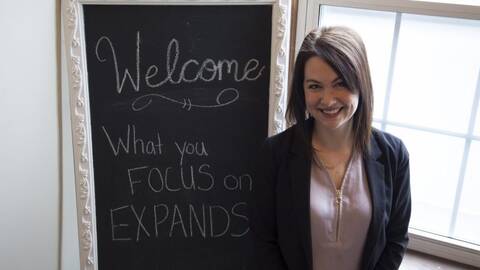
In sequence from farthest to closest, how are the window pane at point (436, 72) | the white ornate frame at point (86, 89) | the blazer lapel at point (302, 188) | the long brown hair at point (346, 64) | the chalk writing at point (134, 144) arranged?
1. the window pane at point (436, 72)
2. the chalk writing at point (134, 144)
3. the white ornate frame at point (86, 89)
4. the blazer lapel at point (302, 188)
5. the long brown hair at point (346, 64)

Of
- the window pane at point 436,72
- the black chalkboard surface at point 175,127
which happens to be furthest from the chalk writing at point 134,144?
the window pane at point 436,72

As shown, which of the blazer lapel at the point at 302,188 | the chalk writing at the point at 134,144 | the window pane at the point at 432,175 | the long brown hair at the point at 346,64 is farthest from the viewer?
the window pane at the point at 432,175

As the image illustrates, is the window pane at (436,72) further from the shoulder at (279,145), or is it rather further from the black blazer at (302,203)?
the shoulder at (279,145)

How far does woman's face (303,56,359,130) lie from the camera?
4.12 feet

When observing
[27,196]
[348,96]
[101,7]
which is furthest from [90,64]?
[348,96]

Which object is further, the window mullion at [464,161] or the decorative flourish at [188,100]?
the window mullion at [464,161]

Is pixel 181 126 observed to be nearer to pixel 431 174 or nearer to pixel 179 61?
pixel 179 61

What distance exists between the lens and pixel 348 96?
1.26 meters

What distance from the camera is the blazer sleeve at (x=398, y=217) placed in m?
1.38

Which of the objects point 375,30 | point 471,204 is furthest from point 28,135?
point 471,204

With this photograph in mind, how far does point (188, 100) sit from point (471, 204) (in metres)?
1.02

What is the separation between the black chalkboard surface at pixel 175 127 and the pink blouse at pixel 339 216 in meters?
0.35

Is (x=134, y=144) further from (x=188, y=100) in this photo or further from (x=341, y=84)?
(x=341, y=84)

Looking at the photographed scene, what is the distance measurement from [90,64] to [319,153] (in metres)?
0.67
